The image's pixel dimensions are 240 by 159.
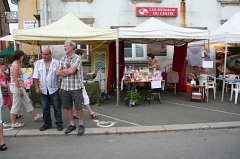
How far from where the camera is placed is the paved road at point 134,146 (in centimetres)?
376

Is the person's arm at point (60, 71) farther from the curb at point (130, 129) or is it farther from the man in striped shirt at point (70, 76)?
the curb at point (130, 129)

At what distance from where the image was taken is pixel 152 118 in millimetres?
5895

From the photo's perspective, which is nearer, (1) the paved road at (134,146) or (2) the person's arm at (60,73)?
(1) the paved road at (134,146)

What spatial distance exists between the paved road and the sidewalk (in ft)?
0.85

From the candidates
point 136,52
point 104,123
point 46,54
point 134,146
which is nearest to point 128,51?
point 136,52

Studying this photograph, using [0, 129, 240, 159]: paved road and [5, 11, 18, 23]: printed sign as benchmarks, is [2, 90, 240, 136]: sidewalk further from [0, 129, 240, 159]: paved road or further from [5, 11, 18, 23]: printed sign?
[5, 11, 18, 23]: printed sign

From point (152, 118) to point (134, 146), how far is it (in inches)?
72.8

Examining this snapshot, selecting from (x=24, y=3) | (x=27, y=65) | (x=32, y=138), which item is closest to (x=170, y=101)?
(x=32, y=138)

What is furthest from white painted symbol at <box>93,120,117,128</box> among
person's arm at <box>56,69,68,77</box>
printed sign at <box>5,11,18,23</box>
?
printed sign at <box>5,11,18,23</box>

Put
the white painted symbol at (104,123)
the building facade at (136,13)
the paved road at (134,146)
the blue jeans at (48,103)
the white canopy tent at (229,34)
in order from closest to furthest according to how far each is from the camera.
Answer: the paved road at (134,146), the blue jeans at (48,103), the white painted symbol at (104,123), the white canopy tent at (229,34), the building facade at (136,13)

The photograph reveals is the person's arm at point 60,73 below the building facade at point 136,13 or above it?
below

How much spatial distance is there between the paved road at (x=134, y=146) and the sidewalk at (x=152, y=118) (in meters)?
0.26

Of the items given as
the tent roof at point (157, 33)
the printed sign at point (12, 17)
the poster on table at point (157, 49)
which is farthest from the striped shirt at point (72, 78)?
the printed sign at point (12, 17)

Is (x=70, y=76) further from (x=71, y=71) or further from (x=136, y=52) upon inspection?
(x=136, y=52)
